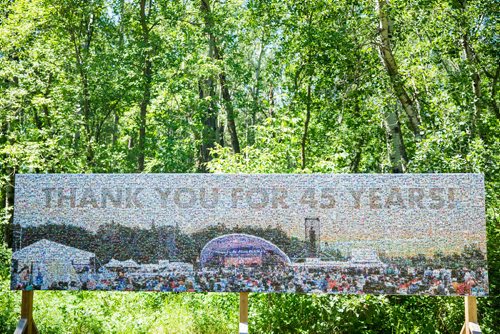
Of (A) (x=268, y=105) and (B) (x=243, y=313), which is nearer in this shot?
(B) (x=243, y=313)

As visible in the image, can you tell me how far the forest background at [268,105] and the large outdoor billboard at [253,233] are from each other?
124cm

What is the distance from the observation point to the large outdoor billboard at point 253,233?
568 cm

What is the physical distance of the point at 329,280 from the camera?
5.68 metres

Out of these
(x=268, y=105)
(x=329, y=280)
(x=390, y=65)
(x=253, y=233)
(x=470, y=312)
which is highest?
(x=390, y=65)

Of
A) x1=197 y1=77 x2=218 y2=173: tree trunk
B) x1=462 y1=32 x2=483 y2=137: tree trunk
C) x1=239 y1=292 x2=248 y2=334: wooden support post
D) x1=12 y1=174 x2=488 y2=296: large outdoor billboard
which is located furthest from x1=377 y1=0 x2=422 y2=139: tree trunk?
x1=197 y1=77 x2=218 y2=173: tree trunk

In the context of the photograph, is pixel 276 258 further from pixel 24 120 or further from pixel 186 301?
pixel 24 120

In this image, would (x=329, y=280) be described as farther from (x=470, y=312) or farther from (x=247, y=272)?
(x=470, y=312)

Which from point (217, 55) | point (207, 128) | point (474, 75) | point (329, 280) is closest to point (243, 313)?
point (329, 280)

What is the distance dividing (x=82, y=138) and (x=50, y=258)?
22.2 feet

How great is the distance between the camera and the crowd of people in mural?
566 centimetres

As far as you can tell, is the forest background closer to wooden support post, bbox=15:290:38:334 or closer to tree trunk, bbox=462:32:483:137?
tree trunk, bbox=462:32:483:137

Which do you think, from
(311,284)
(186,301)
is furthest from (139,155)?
(311,284)

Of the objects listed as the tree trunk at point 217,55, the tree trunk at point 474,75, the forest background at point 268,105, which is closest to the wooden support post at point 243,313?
the forest background at point 268,105

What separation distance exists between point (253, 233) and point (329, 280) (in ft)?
3.01
